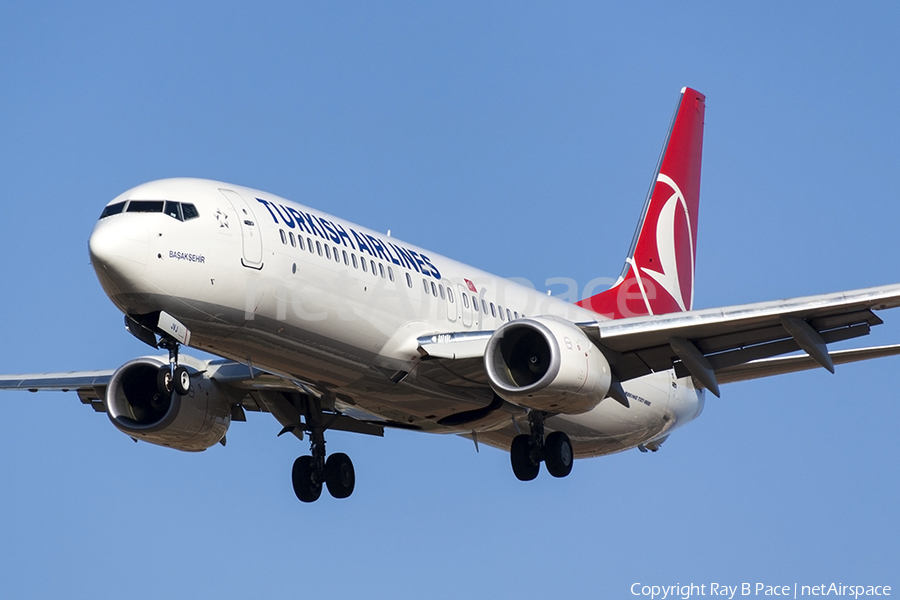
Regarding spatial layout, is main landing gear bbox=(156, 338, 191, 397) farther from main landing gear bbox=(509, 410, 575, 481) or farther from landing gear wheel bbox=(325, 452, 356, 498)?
main landing gear bbox=(509, 410, 575, 481)

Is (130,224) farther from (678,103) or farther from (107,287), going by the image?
(678,103)

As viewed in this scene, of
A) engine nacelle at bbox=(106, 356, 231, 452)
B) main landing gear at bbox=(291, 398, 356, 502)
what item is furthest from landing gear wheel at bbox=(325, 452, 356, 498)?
engine nacelle at bbox=(106, 356, 231, 452)

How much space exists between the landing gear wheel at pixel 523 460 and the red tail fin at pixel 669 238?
7.06m

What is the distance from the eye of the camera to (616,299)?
3316 cm

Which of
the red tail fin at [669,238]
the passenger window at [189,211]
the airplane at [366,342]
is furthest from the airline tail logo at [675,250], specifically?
the passenger window at [189,211]

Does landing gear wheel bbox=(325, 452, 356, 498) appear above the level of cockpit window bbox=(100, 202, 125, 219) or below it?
below

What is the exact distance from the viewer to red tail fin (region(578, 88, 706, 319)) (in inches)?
1328

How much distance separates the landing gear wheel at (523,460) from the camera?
25484mm

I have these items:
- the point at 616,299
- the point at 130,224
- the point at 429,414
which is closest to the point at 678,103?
the point at 616,299

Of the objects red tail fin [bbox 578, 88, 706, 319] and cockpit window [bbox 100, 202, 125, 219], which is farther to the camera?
red tail fin [bbox 578, 88, 706, 319]

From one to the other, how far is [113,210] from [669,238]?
1967cm

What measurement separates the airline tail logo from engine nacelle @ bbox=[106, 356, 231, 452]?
12891 millimetres

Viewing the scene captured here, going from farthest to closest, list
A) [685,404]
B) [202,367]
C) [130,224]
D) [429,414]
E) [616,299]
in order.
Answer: [616,299] → [685,404] → [202,367] → [429,414] → [130,224]

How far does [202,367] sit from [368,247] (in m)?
6.44
